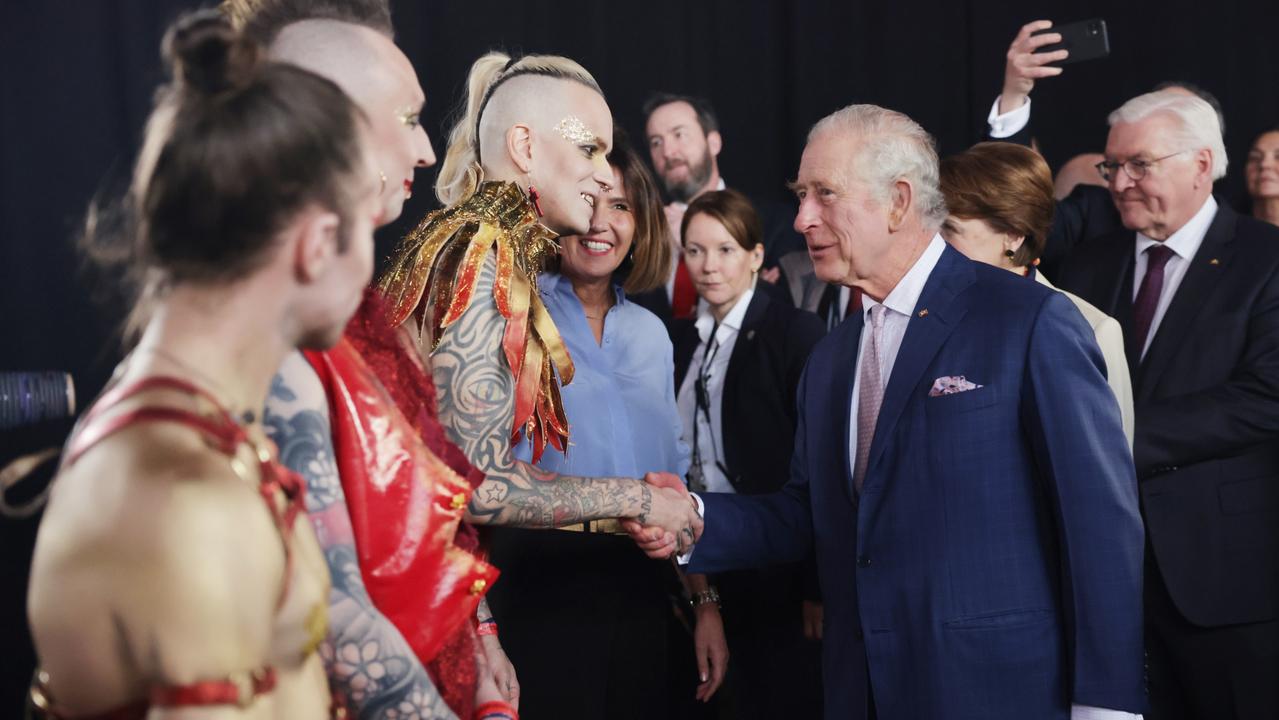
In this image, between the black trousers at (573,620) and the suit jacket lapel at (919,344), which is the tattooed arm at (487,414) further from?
the suit jacket lapel at (919,344)

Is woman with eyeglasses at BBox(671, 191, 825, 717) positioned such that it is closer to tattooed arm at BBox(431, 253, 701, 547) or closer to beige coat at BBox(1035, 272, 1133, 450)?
beige coat at BBox(1035, 272, 1133, 450)

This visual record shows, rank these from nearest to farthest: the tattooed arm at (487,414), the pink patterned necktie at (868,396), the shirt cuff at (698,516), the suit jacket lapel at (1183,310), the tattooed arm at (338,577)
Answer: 1. the tattooed arm at (338,577)
2. the tattooed arm at (487,414)
3. the pink patterned necktie at (868,396)
4. the shirt cuff at (698,516)
5. the suit jacket lapel at (1183,310)

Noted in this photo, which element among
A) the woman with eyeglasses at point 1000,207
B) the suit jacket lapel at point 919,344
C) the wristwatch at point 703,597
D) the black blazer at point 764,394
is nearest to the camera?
the suit jacket lapel at point 919,344

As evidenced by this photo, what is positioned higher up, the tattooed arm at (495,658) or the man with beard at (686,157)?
the man with beard at (686,157)

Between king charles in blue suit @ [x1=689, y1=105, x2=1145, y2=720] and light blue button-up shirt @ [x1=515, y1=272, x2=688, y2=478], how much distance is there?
0.53m

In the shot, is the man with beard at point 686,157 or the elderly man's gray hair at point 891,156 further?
the man with beard at point 686,157

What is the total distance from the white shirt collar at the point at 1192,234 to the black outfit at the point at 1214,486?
0.07m

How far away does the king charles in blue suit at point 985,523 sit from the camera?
1830 millimetres

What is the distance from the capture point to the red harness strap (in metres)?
0.85

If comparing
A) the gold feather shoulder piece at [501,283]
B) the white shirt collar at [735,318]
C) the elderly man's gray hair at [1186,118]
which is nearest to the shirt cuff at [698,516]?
the gold feather shoulder piece at [501,283]

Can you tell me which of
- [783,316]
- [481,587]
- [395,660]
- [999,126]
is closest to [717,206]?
[783,316]

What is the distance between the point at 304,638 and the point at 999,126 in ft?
8.90

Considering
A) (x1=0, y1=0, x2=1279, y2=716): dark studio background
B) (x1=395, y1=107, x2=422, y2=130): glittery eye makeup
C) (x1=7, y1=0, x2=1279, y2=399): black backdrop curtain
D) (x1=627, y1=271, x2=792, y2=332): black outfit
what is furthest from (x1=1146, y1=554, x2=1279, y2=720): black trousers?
(x1=7, y1=0, x2=1279, y2=399): black backdrop curtain

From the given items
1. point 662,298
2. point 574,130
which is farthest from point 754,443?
point 574,130
